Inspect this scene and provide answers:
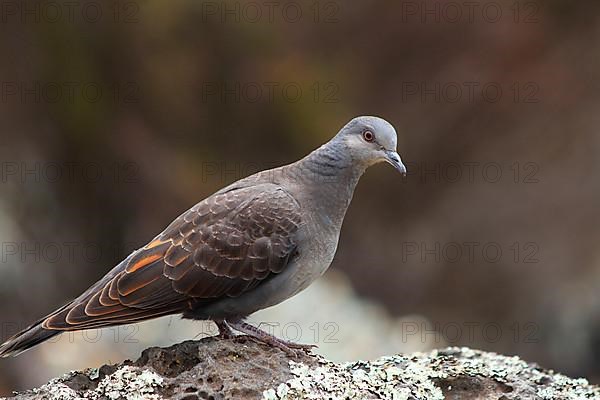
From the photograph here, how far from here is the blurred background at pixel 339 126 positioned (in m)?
12.0

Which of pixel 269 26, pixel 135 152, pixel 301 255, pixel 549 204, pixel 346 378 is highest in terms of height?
pixel 269 26

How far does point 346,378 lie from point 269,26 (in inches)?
405

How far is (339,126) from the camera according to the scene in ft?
46.2

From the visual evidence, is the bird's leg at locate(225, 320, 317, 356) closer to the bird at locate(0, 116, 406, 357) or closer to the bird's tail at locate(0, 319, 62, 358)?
the bird at locate(0, 116, 406, 357)

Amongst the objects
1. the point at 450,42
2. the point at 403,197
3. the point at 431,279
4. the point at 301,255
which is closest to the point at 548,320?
the point at 431,279

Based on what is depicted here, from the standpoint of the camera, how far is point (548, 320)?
11.6 meters

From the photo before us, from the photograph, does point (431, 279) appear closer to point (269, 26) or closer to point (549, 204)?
point (549, 204)

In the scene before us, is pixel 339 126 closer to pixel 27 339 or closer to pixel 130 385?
pixel 27 339

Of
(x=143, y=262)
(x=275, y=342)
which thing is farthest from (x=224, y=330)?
(x=143, y=262)

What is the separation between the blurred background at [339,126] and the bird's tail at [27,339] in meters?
5.38

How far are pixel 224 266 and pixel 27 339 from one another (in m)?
1.23

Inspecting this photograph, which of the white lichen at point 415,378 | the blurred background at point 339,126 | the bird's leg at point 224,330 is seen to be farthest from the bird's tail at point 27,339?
the blurred background at point 339,126

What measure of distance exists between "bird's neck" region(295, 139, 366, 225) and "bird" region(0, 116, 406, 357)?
1 cm

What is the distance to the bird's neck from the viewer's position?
634cm
